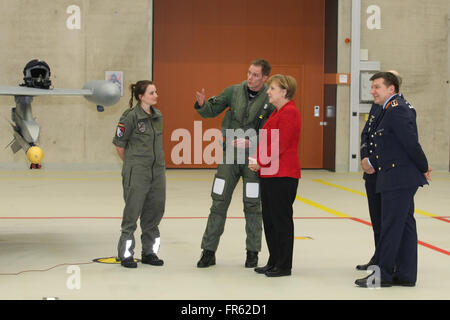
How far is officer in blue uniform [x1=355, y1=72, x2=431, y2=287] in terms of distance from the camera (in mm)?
5184

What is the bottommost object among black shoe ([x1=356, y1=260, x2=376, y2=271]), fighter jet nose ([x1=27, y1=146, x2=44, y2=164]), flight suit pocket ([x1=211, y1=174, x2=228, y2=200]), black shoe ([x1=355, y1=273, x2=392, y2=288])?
black shoe ([x1=356, y1=260, x2=376, y2=271])

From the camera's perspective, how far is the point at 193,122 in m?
17.1

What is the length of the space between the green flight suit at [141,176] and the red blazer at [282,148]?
3.62ft

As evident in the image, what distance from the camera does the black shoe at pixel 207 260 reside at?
6055 millimetres

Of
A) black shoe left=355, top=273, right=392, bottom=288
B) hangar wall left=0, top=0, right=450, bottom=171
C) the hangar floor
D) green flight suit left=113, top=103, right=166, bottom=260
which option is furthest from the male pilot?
hangar wall left=0, top=0, right=450, bottom=171

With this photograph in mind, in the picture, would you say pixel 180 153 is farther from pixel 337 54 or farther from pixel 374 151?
pixel 374 151

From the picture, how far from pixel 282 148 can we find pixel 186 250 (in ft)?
6.34

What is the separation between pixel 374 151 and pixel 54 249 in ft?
11.7

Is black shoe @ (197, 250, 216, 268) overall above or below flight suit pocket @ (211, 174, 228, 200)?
below

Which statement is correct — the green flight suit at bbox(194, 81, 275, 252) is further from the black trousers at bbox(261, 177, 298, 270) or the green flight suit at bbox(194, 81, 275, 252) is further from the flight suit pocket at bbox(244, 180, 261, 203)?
the black trousers at bbox(261, 177, 298, 270)

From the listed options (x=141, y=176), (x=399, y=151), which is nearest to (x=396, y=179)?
(x=399, y=151)

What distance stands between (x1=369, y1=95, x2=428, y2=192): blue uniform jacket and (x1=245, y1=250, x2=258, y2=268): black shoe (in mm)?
1448

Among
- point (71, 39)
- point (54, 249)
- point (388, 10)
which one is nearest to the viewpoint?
point (54, 249)

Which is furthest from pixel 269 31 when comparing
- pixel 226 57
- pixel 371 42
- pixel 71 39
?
pixel 71 39
